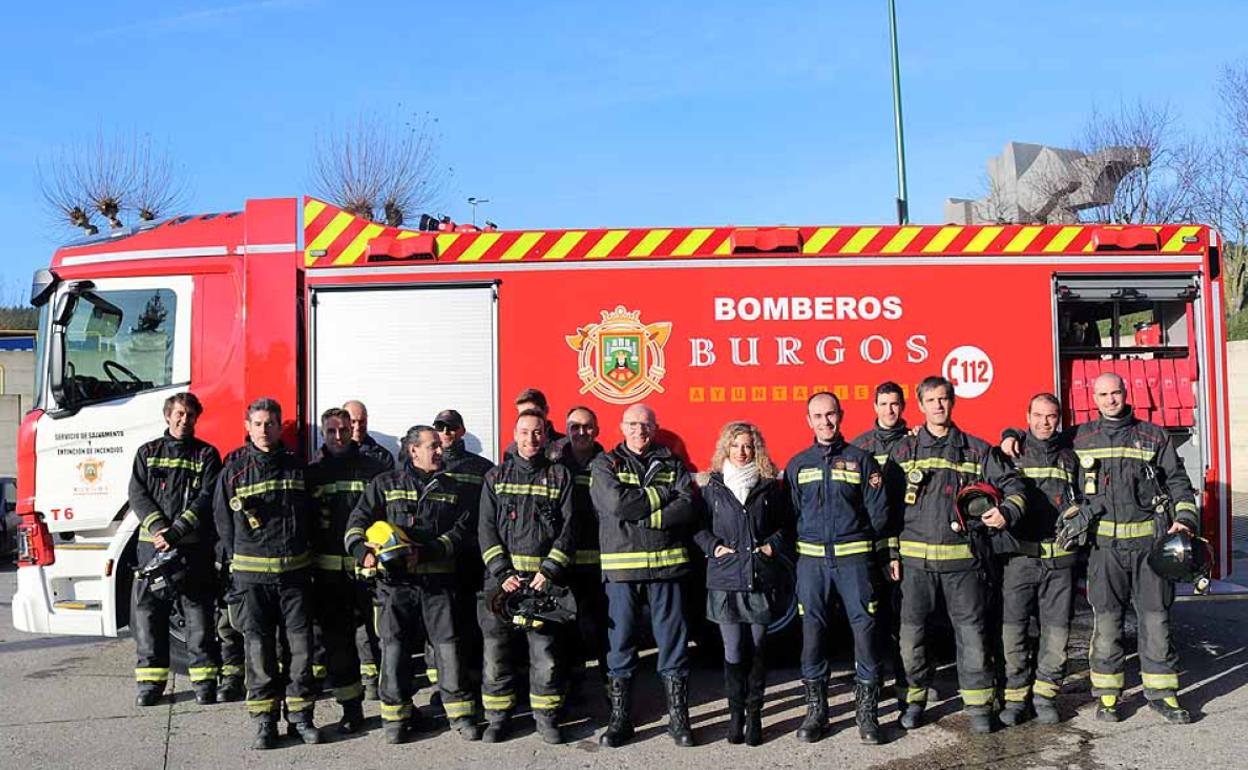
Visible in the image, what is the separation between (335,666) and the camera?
5.50 m

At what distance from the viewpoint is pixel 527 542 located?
5.21m

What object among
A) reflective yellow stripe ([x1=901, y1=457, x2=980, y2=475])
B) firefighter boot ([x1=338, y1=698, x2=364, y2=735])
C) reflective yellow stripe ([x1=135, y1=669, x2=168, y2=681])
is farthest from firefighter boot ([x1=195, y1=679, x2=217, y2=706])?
reflective yellow stripe ([x1=901, y1=457, x2=980, y2=475])

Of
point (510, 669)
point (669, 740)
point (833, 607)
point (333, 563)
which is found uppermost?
point (333, 563)

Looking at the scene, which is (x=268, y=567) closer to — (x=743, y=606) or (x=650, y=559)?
(x=650, y=559)

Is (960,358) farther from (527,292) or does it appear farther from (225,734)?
(225,734)

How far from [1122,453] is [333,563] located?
4.19 m

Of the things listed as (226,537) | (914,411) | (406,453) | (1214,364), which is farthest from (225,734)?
(1214,364)

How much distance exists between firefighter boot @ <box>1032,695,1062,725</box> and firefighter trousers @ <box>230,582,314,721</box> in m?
3.77

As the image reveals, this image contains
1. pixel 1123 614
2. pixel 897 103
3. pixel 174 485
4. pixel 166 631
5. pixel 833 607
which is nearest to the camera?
pixel 833 607

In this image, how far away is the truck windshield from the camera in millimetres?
6457

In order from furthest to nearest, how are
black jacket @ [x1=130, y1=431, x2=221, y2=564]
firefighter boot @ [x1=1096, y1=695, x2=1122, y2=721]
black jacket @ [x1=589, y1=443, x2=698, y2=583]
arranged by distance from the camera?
1. black jacket @ [x1=130, y1=431, x2=221, y2=564]
2. firefighter boot @ [x1=1096, y1=695, x2=1122, y2=721]
3. black jacket @ [x1=589, y1=443, x2=698, y2=583]

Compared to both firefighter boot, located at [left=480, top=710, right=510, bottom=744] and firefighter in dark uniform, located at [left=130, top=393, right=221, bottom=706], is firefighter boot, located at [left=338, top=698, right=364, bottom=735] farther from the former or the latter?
firefighter in dark uniform, located at [left=130, top=393, right=221, bottom=706]

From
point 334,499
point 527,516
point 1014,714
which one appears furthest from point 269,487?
point 1014,714

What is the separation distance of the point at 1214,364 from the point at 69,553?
7.06 metres
